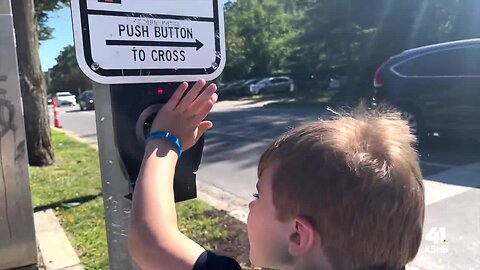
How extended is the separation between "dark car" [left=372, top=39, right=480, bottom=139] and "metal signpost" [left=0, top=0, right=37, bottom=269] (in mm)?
6104

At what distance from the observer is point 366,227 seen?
0.95 metres

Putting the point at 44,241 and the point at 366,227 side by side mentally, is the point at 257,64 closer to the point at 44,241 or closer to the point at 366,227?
the point at 44,241

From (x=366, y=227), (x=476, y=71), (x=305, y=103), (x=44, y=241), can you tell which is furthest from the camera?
(x=305, y=103)

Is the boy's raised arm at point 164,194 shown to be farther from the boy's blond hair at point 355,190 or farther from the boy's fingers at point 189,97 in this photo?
the boy's blond hair at point 355,190

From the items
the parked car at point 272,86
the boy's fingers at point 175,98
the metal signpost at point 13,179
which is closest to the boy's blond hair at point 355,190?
the boy's fingers at point 175,98

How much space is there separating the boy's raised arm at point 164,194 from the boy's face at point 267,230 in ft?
0.53

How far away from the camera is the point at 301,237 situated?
0.99 meters

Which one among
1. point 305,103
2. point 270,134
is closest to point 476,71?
point 270,134

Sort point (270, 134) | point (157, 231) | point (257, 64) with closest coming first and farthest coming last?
1. point (157, 231)
2. point (270, 134)
3. point (257, 64)

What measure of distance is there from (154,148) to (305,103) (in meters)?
22.8

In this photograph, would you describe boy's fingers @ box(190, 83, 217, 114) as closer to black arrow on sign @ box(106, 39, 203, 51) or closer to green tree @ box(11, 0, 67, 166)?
black arrow on sign @ box(106, 39, 203, 51)

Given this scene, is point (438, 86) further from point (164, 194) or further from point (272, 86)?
point (272, 86)

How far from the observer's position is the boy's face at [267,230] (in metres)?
1.03

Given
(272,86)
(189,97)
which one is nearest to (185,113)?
(189,97)
